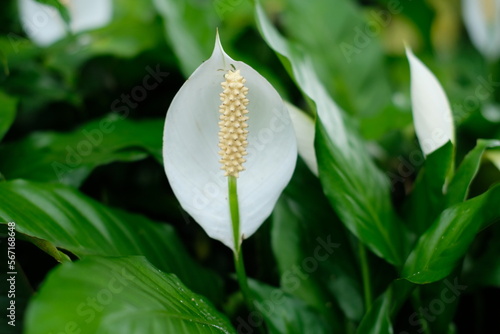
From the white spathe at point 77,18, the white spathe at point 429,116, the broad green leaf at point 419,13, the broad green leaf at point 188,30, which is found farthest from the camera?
the broad green leaf at point 419,13

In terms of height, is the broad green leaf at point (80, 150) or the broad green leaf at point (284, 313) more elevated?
the broad green leaf at point (80, 150)

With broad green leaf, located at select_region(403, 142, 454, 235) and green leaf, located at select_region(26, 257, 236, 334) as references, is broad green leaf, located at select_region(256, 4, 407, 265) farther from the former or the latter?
green leaf, located at select_region(26, 257, 236, 334)

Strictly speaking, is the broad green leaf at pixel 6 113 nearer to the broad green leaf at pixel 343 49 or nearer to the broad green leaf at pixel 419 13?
the broad green leaf at pixel 343 49

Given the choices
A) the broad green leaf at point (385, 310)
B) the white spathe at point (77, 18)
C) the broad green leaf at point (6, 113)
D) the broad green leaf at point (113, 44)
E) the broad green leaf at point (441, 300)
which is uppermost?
the white spathe at point (77, 18)

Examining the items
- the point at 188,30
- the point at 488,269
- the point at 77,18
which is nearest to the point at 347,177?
the point at 488,269

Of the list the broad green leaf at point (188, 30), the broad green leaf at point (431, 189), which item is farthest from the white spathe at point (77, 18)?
the broad green leaf at point (431, 189)

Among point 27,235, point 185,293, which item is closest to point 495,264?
point 185,293

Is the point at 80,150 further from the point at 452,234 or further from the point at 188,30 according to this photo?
the point at 452,234

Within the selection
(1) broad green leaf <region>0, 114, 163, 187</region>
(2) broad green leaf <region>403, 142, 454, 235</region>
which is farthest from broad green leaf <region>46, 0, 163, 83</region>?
(2) broad green leaf <region>403, 142, 454, 235</region>
